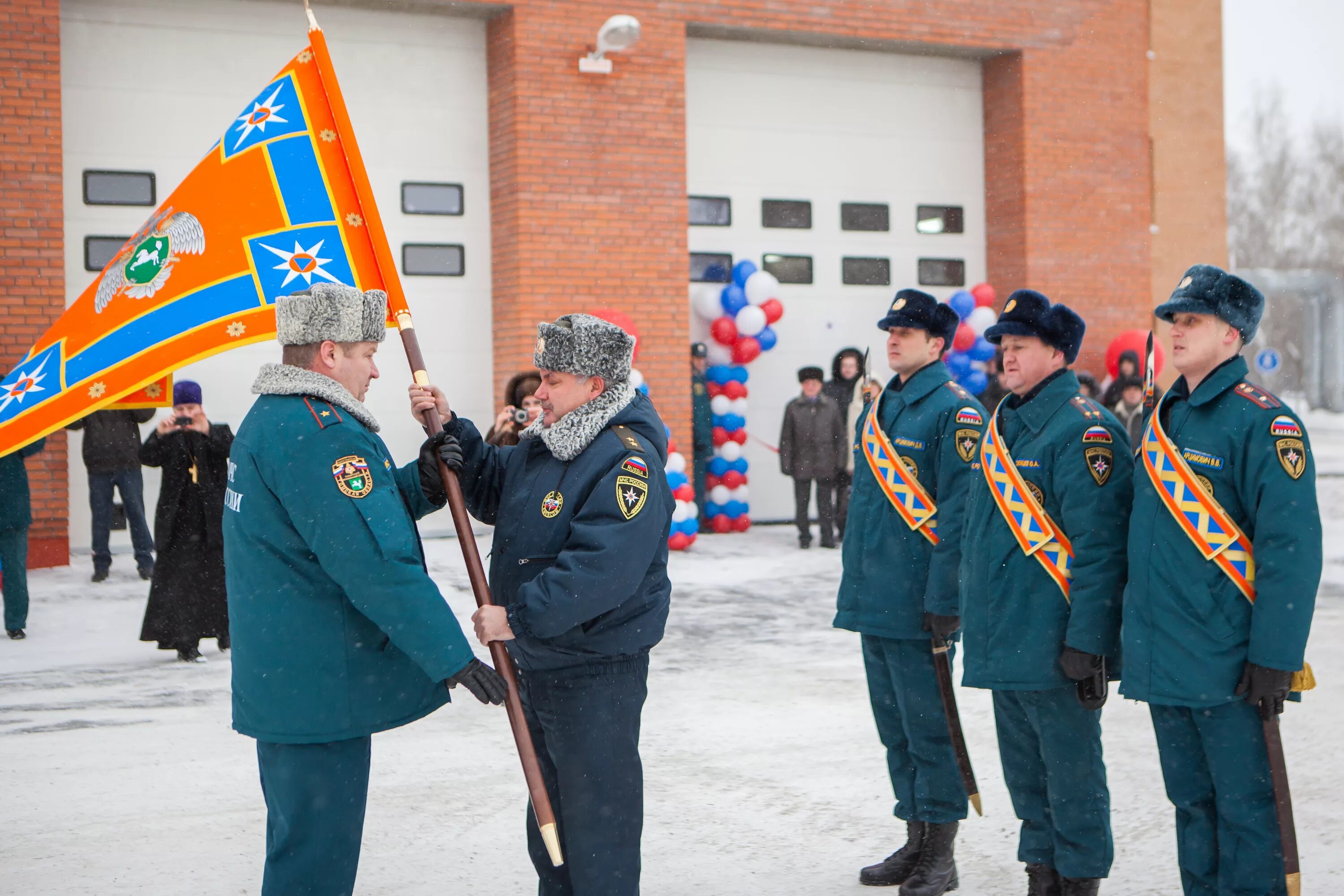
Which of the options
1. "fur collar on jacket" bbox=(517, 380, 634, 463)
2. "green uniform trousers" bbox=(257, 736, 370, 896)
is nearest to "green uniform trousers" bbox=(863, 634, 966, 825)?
"fur collar on jacket" bbox=(517, 380, 634, 463)

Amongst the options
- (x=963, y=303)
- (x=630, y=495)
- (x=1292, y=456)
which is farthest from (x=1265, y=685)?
(x=963, y=303)

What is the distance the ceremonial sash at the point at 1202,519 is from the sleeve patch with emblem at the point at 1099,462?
210 mm

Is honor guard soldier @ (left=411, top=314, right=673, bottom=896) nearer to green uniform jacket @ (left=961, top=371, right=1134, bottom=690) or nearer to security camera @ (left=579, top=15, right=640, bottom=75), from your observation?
green uniform jacket @ (left=961, top=371, right=1134, bottom=690)

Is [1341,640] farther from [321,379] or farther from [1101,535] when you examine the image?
[321,379]

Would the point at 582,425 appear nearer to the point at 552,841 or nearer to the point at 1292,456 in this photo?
the point at 552,841

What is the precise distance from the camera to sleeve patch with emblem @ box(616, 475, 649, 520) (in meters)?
3.29

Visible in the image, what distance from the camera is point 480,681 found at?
10.2 ft

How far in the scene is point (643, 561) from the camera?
10.9 feet

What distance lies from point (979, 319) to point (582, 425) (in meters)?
12.0

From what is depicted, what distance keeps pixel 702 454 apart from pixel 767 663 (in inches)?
255

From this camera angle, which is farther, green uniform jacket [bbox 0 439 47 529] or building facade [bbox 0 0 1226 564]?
building facade [bbox 0 0 1226 564]

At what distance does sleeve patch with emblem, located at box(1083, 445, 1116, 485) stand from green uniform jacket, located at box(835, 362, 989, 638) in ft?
1.93

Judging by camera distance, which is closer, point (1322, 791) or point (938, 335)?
point (938, 335)

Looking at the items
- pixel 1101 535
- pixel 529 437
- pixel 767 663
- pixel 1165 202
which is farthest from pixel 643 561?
pixel 1165 202
